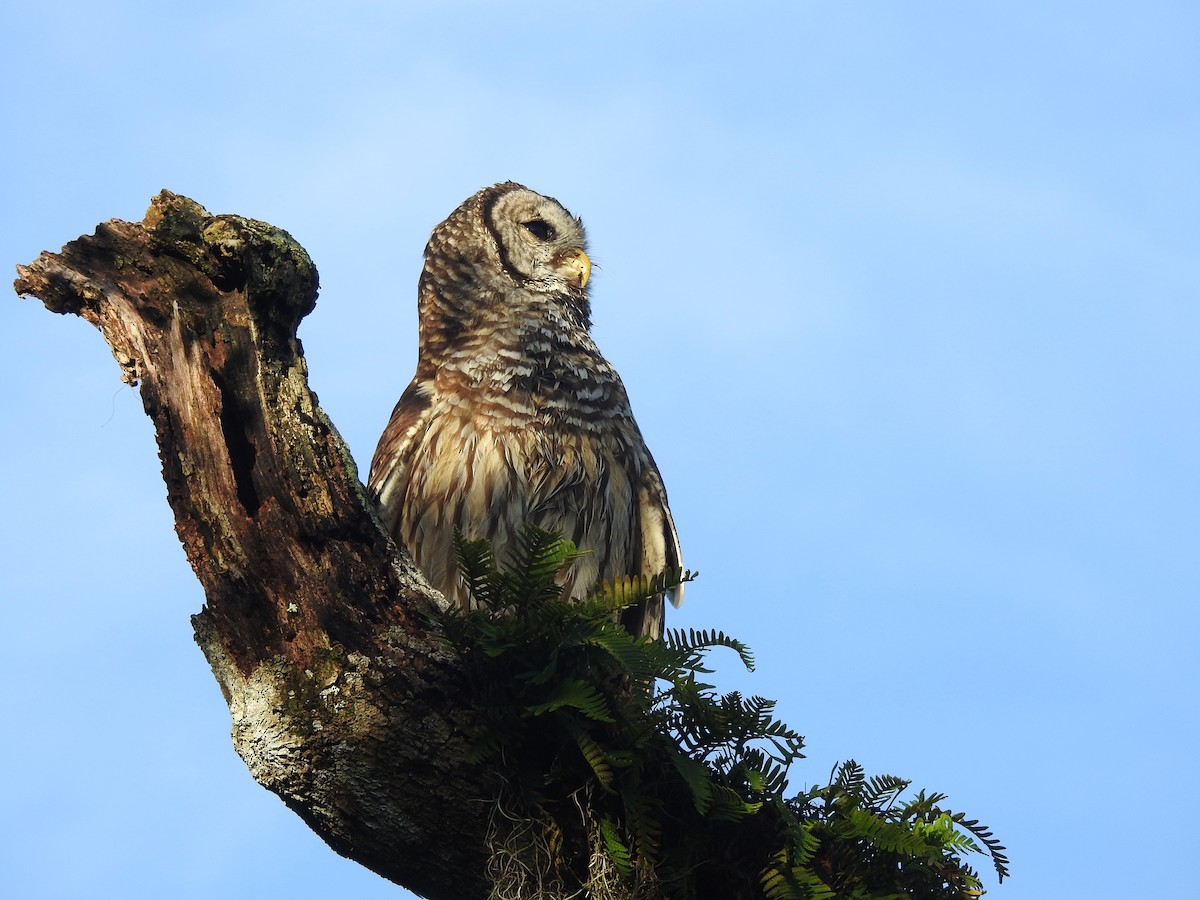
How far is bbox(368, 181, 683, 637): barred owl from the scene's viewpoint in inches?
208

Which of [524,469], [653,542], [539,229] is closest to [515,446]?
[524,469]

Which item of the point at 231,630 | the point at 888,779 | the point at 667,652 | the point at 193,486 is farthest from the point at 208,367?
the point at 888,779

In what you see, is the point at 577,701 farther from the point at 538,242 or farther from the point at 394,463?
the point at 538,242

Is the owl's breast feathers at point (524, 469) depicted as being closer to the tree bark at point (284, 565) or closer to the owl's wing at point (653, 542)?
the owl's wing at point (653, 542)

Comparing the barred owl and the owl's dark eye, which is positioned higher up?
the owl's dark eye

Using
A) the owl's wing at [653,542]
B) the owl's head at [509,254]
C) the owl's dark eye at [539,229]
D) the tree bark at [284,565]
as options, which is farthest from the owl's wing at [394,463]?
the tree bark at [284,565]

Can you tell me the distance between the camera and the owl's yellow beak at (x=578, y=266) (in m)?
6.50

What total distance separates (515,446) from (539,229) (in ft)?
5.67

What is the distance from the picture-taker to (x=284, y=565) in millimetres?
3539

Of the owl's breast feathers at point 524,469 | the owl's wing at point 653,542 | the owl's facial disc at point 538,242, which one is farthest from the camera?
the owl's facial disc at point 538,242

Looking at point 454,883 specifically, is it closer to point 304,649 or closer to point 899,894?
point 304,649

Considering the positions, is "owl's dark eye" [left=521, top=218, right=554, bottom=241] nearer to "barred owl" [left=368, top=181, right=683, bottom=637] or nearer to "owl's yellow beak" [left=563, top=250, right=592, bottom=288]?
"owl's yellow beak" [left=563, top=250, right=592, bottom=288]

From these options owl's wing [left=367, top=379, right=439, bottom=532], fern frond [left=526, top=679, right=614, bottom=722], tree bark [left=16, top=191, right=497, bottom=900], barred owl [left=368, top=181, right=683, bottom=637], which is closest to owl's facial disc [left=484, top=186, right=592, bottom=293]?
barred owl [left=368, top=181, right=683, bottom=637]

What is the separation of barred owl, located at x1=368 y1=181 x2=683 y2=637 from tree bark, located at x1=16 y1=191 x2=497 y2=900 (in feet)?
5.19
